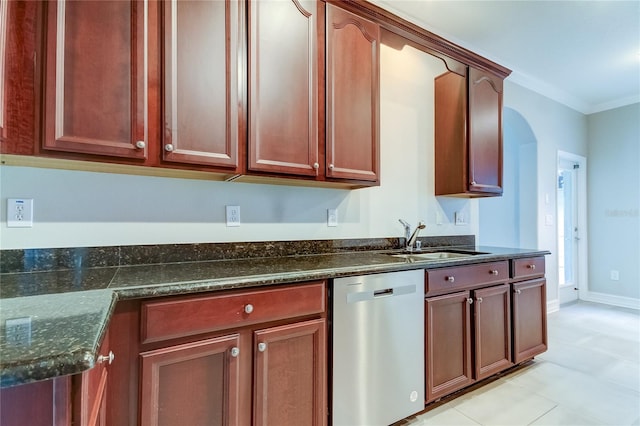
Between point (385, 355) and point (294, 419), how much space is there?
21.6 inches

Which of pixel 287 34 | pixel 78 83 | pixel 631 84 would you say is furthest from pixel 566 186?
pixel 78 83

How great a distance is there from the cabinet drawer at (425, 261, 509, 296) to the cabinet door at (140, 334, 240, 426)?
115 centimetres

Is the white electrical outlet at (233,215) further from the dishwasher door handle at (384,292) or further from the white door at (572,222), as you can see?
the white door at (572,222)

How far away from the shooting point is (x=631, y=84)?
3.74 meters

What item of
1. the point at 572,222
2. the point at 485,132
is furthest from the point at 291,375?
the point at 572,222

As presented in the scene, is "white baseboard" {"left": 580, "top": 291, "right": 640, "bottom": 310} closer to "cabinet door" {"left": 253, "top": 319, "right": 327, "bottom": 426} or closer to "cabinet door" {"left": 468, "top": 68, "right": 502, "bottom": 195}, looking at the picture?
"cabinet door" {"left": 468, "top": 68, "right": 502, "bottom": 195}

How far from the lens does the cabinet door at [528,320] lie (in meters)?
2.31

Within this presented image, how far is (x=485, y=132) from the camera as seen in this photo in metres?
2.59

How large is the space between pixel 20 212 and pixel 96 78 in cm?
69

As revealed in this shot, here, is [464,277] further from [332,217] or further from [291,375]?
[291,375]

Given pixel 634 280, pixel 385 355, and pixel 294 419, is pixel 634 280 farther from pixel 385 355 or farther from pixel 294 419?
pixel 294 419

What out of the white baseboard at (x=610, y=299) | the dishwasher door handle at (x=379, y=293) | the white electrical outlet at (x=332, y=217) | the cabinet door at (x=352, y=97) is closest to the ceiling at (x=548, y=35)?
the cabinet door at (x=352, y=97)

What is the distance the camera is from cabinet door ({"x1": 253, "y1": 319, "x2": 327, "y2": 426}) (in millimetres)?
1289

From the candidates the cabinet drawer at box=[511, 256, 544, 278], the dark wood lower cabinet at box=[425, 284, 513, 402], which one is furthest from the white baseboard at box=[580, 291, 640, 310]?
the dark wood lower cabinet at box=[425, 284, 513, 402]
